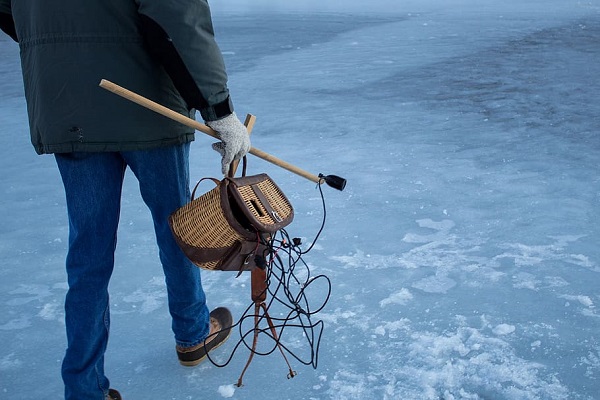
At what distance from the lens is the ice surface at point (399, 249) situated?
2.33 meters

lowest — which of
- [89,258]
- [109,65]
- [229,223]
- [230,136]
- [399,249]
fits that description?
[399,249]

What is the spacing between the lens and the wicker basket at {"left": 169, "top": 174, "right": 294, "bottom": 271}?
191 cm

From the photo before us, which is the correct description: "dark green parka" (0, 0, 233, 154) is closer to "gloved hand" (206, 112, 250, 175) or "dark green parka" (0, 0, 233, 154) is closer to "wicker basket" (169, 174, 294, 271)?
"gloved hand" (206, 112, 250, 175)

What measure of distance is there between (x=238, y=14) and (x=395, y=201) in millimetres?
12674

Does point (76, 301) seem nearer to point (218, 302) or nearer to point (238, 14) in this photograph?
point (218, 302)

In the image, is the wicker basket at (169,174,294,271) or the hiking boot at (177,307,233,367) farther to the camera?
the hiking boot at (177,307,233,367)

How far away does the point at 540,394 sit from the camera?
2195mm

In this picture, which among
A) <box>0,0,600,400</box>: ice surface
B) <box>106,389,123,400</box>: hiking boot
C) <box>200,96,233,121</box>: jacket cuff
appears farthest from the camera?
<box>0,0,600,400</box>: ice surface

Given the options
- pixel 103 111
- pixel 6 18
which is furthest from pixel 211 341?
pixel 6 18

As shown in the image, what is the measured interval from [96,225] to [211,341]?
71 cm

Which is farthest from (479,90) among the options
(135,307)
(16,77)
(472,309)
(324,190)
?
(16,77)

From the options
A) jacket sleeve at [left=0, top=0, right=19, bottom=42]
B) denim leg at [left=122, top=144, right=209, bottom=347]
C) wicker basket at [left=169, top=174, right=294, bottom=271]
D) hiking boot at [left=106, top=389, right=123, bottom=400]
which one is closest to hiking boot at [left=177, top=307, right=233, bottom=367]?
denim leg at [left=122, top=144, right=209, bottom=347]

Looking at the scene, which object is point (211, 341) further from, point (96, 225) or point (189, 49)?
point (189, 49)

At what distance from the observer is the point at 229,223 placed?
1903 millimetres
